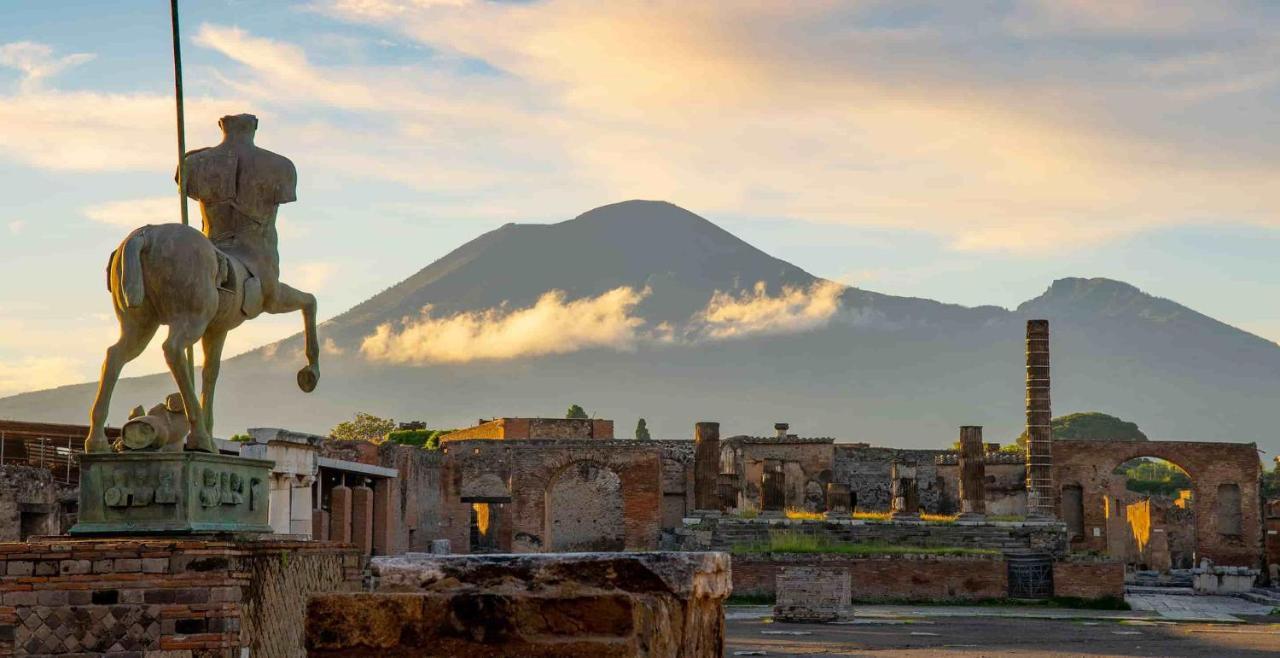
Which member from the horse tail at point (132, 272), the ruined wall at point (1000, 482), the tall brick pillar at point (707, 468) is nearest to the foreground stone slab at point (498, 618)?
the horse tail at point (132, 272)

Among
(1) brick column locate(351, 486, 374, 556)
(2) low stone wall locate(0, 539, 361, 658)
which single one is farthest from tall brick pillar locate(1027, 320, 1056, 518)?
(2) low stone wall locate(0, 539, 361, 658)

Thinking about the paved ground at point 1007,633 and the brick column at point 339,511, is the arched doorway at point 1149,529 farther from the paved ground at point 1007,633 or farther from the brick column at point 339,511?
the brick column at point 339,511

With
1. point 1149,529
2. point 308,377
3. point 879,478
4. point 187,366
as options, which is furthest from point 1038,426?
point 187,366

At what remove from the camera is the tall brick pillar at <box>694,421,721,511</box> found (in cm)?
4381

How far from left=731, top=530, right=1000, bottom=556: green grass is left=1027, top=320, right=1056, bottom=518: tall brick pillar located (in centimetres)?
1025

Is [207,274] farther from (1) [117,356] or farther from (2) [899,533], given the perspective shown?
(2) [899,533]

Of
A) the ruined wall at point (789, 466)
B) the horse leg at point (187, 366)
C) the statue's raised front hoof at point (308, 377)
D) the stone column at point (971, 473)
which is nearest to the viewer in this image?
the horse leg at point (187, 366)

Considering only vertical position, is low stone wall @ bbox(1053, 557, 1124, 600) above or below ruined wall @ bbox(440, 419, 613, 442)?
below

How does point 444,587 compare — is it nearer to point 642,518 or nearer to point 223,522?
point 223,522

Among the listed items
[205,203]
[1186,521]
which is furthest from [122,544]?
[1186,521]

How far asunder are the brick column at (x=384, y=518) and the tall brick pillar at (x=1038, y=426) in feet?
56.9

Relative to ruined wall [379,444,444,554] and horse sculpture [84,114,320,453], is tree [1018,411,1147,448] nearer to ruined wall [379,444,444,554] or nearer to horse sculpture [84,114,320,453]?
ruined wall [379,444,444,554]

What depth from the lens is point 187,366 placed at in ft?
24.5

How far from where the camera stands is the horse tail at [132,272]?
7.38 metres
